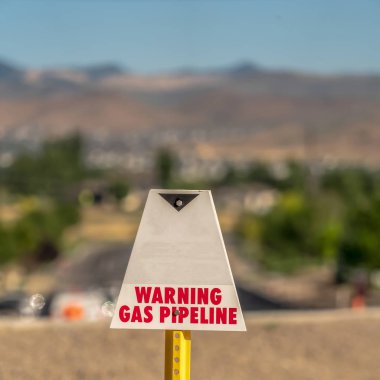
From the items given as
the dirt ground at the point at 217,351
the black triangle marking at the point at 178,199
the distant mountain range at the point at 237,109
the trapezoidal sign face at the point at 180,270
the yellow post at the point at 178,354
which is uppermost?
the distant mountain range at the point at 237,109

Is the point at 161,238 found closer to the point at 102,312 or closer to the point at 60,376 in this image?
the point at 60,376

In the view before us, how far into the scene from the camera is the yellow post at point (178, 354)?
3.29 m

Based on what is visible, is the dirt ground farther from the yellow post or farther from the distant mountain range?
the distant mountain range

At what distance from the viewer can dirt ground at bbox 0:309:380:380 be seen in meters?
10.3

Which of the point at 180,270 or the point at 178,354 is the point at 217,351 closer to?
the point at 178,354

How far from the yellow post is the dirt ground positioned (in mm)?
6423

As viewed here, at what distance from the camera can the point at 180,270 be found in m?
3.21

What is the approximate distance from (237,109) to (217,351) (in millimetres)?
185962

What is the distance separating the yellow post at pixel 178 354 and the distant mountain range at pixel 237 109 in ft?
480

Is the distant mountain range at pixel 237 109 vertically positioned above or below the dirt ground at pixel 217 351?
above

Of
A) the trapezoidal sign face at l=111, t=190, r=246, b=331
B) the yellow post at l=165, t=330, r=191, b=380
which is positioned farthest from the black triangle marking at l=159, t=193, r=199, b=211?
the yellow post at l=165, t=330, r=191, b=380

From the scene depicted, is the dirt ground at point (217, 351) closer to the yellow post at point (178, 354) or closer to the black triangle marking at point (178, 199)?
the yellow post at point (178, 354)

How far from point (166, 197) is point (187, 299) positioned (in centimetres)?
29

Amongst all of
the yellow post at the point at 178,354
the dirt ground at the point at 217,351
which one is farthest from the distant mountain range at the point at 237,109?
the yellow post at the point at 178,354
